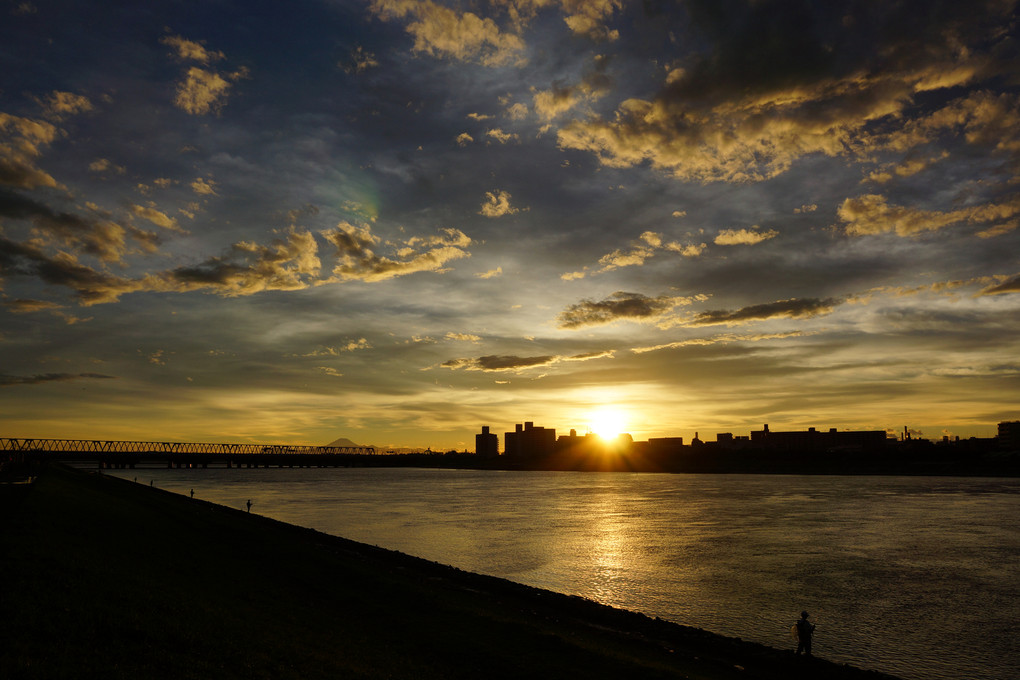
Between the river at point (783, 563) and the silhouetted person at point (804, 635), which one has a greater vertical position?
the silhouetted person at point (804, 635)

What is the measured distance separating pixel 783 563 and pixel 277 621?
43612mm

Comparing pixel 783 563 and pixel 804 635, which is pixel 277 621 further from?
pixel 783 563

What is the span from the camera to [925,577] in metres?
45.0

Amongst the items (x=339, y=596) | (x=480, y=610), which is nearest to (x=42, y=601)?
(x=339, y=596)

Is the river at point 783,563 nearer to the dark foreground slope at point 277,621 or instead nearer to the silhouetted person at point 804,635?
the silhouetted person at point 804,635

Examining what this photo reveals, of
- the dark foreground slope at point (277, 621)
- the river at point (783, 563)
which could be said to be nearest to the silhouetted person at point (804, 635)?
the dark foreground slope at point (277, 621)

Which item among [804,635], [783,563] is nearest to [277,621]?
[804,635]

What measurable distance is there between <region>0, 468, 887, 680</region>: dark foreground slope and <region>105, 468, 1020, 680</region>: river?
6216 mm

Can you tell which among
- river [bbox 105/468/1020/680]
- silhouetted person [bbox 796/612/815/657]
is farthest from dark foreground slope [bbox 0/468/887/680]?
river [bbox 105/468/1020/680]

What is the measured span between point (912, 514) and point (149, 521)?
3968 inches

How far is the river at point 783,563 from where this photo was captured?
3148 centimetres

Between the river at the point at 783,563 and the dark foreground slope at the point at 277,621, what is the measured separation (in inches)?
245

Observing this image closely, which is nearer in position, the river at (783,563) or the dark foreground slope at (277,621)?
the dark foreground slope at (277,621)

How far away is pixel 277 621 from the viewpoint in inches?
946
